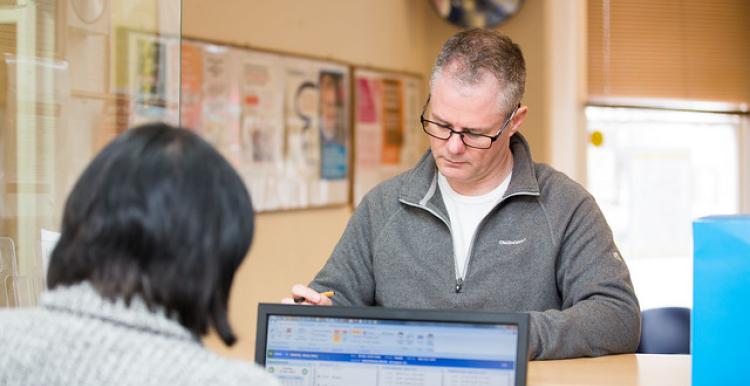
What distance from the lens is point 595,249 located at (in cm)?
213

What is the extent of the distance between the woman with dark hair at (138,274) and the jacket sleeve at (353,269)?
1.15 metres

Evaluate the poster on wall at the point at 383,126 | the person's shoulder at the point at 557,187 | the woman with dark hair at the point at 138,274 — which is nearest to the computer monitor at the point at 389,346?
the woman with dark hair at the point at 138,274

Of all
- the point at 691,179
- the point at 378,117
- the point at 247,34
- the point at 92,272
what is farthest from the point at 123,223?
the point at 691,179

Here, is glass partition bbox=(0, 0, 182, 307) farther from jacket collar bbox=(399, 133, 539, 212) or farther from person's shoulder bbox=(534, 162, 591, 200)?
person's shoulder bbox=(534, 162, 591, 200)

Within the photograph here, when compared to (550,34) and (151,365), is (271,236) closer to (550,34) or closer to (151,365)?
(550,34)

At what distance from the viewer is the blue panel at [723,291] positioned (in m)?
1.59

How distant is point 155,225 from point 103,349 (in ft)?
0.45

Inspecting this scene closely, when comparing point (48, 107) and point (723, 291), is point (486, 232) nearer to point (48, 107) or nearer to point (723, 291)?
point (723, 291)

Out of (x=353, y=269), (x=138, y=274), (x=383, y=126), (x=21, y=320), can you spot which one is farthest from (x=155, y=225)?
(x=383, y=126)

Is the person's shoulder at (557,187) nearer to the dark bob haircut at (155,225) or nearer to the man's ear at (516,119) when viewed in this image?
the man's ear at (516,119)

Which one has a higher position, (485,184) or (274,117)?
(274,117)

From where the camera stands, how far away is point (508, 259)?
2.17 meters

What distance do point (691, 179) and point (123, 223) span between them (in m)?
4.53

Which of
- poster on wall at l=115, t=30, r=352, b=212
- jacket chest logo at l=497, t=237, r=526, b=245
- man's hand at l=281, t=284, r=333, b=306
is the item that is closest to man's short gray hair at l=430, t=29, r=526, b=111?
jacket chest logo at l=497, t=237, r=526, b=245
